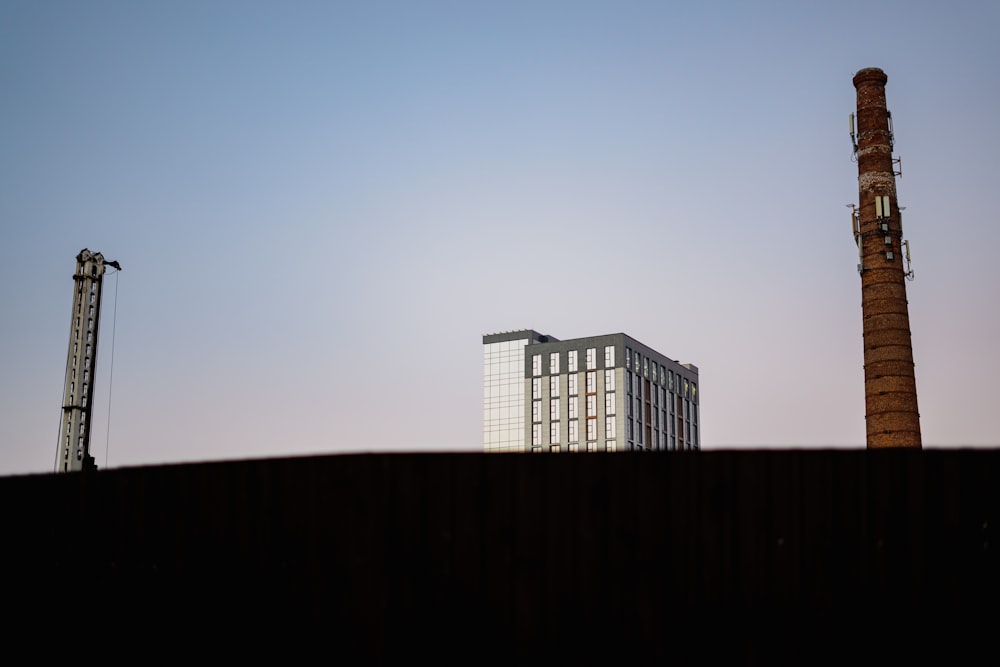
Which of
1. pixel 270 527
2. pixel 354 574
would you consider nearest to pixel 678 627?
pixel 354 574

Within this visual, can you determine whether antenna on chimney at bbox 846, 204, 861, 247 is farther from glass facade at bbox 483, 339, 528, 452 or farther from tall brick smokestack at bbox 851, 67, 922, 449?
glass facade at bbox 483, 339, 528, 452

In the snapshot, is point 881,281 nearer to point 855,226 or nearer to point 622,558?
point 855,226

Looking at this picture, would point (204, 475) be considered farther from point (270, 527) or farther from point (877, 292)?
point (877, 292)

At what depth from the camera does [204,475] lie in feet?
32.7

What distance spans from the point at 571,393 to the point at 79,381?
253ft

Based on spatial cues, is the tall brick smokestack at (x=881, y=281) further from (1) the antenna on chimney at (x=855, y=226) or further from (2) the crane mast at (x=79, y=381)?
(2) the crane mast at (x=79, y=381)

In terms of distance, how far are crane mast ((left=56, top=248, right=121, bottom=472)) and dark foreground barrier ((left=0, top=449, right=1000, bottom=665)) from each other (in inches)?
1020

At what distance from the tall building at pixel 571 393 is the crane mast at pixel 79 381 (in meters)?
72.4

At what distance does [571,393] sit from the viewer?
352 feet

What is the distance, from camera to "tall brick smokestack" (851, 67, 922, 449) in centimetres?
3294

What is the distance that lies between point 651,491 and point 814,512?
138cm

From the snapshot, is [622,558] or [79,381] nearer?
[622,558]

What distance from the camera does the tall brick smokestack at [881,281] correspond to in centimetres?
3294

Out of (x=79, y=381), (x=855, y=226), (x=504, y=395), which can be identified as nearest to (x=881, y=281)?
(x=855, y=226)
